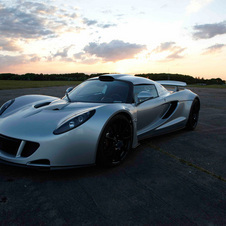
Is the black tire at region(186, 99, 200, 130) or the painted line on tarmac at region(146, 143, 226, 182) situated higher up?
the black tire at region(186, 99, 200, 130)

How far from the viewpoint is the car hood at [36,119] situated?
94.6 inches

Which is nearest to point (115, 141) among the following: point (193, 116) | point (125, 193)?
point (125, 193)

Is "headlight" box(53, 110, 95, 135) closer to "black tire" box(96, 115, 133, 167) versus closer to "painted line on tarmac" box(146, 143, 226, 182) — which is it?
"black tire" box(96, 115, 133, 167)

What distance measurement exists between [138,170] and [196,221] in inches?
40.2

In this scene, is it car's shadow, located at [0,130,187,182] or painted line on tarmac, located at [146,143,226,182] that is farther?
painted line on tarmac, located at [146,143,226,182]

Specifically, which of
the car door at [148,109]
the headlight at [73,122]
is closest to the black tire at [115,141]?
the headlight at [73,122]

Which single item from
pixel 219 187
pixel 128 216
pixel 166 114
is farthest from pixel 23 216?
pixel 166 114

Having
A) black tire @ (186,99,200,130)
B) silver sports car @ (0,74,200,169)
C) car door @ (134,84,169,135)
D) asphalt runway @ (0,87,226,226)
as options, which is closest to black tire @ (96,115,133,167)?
silver sports car @ (0,74,200,169)

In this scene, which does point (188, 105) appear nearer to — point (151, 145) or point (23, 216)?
point (151, 145)

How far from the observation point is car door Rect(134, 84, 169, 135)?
3.49m

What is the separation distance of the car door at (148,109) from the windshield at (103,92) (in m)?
0.18

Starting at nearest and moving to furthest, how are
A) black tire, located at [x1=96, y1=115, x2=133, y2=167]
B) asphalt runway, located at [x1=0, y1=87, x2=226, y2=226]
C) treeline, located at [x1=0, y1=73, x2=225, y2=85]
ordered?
1. asphalt runway, located at [x1=0, y1=87, x2=226, y2=226]
2. black tire, located at [x1=96, y1=115, x2=133, y2=167]
3. treeline, located at [x1=0, y1=73, x2=225, y2=85]

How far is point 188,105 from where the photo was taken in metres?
4.81

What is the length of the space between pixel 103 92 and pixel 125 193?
1755 mm
